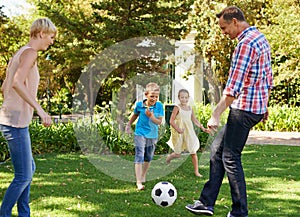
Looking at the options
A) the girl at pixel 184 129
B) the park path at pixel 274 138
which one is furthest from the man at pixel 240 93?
the park path at pixel 274 138

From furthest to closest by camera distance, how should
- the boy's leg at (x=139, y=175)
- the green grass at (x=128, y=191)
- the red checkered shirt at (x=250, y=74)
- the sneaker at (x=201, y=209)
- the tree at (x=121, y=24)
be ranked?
the tree at (x=121, y=24), the boy's leg at (x=139, y=175), the green grass at (x=128, y=191), the sneaker at (x=201, y=209), the red checkered shirt at (x=250, y=74)

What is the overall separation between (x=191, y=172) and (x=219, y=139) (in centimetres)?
232

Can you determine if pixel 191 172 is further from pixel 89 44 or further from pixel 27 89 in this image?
pixel 89 44

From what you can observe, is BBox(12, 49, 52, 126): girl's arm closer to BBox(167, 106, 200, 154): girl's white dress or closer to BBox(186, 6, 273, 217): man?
BBox(186, 6, 273, 217): man

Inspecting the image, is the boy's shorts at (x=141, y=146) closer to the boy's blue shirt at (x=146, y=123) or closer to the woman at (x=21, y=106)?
the boy's blue shirt at (x=146, y=123)

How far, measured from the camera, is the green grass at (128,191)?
4230 millimetres

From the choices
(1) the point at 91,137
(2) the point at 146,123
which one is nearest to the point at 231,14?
(2) the point at 146,123

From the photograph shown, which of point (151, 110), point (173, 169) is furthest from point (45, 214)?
point (173, 169)

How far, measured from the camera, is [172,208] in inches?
171

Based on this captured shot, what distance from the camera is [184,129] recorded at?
6078mm

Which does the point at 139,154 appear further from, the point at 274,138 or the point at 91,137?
the point at 274,138

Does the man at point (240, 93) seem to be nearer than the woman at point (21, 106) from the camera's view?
No

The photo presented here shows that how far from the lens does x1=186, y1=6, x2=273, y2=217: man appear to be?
3641 mm

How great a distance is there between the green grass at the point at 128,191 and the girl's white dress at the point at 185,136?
1.11 ft
